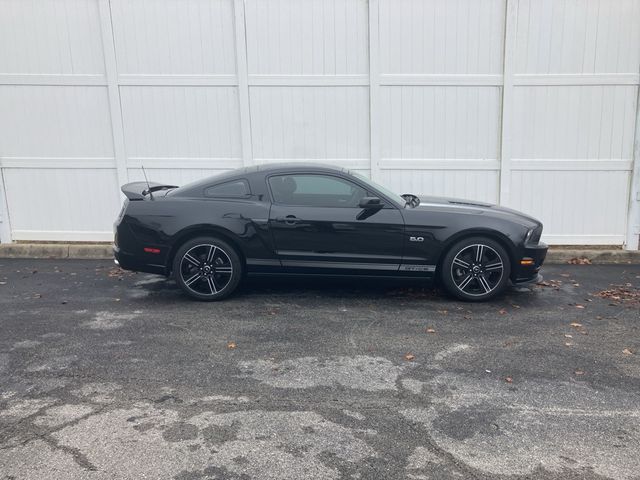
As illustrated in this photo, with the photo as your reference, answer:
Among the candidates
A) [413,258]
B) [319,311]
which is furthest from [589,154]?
[319,311]

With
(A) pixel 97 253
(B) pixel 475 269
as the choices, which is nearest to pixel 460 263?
(B) pixel 475 269

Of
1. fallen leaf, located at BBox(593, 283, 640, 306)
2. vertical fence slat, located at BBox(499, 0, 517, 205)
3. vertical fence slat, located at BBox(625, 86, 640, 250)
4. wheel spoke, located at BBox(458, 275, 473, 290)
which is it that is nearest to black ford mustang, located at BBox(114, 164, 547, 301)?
wheel spoke, located at BBox(458, 275, 473, 290)

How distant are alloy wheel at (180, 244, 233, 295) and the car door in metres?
0.62

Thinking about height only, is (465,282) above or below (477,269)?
below

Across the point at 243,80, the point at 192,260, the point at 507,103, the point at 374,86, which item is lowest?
the point at 192,260

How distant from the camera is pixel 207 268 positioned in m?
6.00

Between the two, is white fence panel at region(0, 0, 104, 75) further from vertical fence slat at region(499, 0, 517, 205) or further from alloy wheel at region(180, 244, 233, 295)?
vertical fence slat at region(499, 0, 517, 205)

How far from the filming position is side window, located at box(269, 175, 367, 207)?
6027 millimetres

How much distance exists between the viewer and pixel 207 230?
5953mm

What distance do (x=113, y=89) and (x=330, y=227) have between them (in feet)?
15.4

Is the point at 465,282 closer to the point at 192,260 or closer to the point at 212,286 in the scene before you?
the point at 212,286

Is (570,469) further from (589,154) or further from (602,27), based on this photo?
(602,27)

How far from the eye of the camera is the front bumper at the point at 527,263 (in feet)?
19.4

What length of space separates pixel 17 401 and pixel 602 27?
28.5 ft
